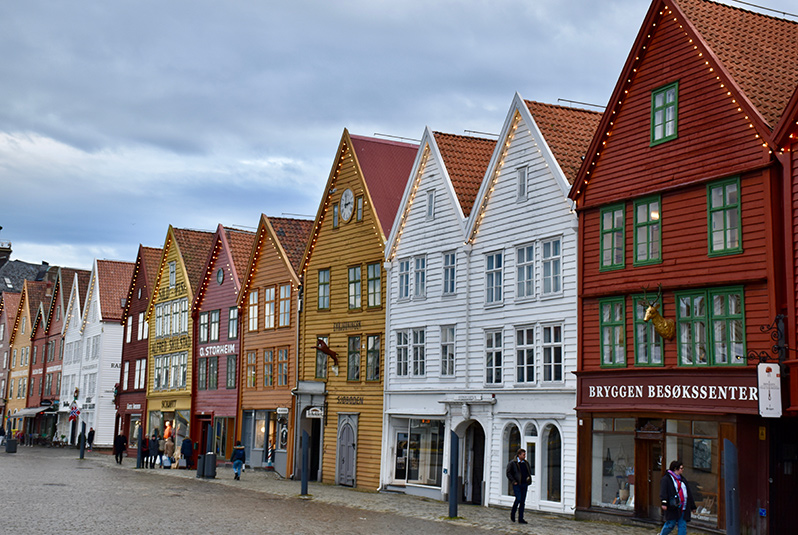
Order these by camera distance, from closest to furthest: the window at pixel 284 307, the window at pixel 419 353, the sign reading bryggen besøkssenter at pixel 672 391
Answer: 1. the sign reading bryggen besøkssenter at pixel 672 391
2. the window at pixel 419 353
3. the window at pixel 284 307

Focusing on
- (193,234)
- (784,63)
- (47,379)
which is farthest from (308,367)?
(47,379)

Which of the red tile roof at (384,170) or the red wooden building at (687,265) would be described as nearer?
the red wooden building at (687,265)

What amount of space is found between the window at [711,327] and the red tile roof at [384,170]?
15.9 metres

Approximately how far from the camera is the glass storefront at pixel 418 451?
33.2 m

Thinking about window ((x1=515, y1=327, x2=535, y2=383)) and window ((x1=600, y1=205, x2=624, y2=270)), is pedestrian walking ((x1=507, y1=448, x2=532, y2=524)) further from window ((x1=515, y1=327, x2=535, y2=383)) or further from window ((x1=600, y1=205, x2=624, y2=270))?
window ((x1=600, y1=205, x2=624, y2=270))

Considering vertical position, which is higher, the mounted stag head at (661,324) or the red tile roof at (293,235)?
the red tile roof at (293,235)

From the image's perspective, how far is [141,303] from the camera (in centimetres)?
6234

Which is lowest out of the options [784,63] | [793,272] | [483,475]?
[483,475]

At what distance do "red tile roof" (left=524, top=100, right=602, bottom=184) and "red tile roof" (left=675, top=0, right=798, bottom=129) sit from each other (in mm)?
5776

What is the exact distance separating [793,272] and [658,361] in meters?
4.53

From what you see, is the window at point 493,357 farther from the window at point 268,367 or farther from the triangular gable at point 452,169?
the window at point 268,367

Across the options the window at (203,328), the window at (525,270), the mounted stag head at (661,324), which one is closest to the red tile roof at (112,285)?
the window at (203,328)

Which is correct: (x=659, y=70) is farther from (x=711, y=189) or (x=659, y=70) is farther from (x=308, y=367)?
(x=308, y=367)

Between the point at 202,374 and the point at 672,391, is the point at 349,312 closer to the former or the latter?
the point at 202,374
